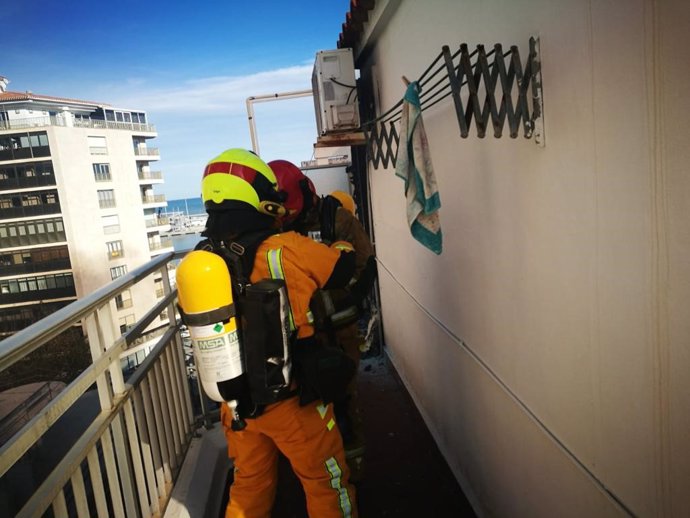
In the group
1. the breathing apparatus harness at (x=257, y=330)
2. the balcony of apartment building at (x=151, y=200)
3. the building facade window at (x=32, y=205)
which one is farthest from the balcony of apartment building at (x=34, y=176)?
the breathing apparatus harness at (x=257, y=330)

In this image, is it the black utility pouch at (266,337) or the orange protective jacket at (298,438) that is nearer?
the black utility pouch at (266,337)

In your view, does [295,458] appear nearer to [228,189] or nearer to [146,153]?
[228,189]

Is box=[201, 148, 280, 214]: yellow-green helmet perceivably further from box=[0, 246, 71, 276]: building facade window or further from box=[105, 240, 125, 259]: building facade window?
box=[105, 240, 125, 259]: building facade window

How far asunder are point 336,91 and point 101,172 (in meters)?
52.4

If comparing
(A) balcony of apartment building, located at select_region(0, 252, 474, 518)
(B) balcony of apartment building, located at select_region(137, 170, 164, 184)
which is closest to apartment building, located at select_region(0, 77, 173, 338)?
(B) balcony of apartment building, located at select_region(137, 170, 164, 184)

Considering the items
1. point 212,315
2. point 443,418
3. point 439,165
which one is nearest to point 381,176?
point 439,165

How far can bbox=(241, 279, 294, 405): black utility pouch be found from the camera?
72.7 inches

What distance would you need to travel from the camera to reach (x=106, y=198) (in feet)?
160

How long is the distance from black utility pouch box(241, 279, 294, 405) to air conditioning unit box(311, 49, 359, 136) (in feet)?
8.39

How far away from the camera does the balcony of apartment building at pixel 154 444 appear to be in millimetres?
1309

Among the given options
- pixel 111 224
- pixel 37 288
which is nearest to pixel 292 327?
pixel 111 224

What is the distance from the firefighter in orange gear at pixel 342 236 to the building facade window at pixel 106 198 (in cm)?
5273

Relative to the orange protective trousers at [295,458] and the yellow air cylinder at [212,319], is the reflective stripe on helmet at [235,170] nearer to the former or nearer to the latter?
the yellow air cylinder at [212,319]

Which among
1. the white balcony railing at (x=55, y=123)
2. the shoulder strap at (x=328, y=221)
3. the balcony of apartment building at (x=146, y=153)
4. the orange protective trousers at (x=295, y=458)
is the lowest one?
the orange protective trousers at (x=295, y=458)
